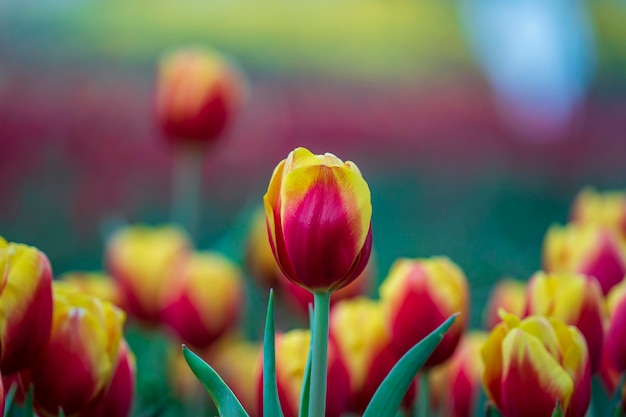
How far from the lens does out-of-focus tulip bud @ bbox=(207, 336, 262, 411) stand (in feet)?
3.30

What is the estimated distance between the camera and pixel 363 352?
27.4 inches

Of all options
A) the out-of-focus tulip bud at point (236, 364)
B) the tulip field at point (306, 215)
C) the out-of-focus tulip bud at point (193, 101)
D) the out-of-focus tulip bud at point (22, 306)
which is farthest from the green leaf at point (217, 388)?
the out-of-focus tulip bud at point (193, 101)

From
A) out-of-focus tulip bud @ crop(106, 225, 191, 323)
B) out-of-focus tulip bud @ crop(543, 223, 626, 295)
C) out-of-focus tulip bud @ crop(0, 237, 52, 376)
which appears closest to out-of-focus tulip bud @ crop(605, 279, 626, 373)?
out-of-focus tulip bud @ crop(543, 223, 626, 295)

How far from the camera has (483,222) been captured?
3193mm

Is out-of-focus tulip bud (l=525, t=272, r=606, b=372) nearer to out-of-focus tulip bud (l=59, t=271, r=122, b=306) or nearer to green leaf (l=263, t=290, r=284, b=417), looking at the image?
green leaf (l=263, t=290, r=284, b=417)

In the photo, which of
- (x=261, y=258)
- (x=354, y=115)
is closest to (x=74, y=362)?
(x=261, y=258)

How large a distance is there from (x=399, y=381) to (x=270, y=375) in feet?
0.21

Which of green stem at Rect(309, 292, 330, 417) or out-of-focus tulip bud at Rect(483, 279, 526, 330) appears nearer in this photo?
green stem at Rect(309, 292, 330, 417)

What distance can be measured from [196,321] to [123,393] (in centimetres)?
33

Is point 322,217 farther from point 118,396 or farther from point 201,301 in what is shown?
point 201,301

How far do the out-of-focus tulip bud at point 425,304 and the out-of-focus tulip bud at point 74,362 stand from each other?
0.18 meters

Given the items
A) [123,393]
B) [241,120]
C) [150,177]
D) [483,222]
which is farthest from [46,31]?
[123,393]

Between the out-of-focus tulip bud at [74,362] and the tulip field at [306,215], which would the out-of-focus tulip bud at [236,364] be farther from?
the out-of-focus tulip bud at [74,362]

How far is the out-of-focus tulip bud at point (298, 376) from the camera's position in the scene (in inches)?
24.4
